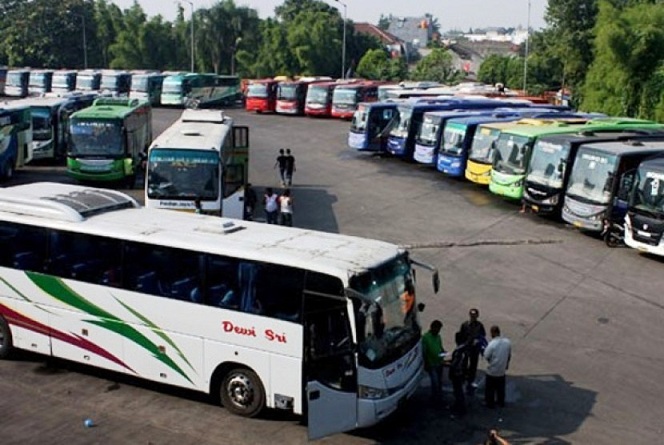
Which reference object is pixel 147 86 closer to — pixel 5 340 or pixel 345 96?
pixel 345 96

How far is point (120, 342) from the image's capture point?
11758mm

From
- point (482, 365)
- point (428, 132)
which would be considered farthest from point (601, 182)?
point (428, 132)

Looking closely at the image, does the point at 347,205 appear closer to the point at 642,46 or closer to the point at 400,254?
the point at 400,254

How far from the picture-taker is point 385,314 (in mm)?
10289

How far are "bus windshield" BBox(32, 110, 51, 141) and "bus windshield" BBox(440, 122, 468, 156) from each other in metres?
14.6

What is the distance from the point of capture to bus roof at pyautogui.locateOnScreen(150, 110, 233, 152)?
19797 millimetres

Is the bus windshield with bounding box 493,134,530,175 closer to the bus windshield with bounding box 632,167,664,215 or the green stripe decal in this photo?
the bus windshield with bounding box 632,167,664,215

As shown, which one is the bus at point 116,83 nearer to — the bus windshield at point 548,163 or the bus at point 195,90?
the bus at point 195,90

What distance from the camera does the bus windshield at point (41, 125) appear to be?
31.8 meters

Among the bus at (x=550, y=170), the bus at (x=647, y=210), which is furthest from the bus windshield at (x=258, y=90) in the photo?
the bus at (x=647, y=210)

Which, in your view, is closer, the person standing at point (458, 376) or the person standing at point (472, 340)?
the person standing at point (458, 376)

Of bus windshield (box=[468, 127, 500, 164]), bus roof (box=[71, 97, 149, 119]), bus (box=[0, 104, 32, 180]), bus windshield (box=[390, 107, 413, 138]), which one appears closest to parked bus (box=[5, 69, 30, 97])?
bus roof (box=[71, 97, 149, 119])

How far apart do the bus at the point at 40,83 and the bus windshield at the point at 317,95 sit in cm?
1918

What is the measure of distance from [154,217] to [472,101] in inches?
1088
